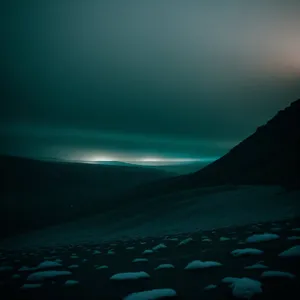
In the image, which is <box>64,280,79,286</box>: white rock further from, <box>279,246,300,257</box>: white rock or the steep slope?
the steep slope

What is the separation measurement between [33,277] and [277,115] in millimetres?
40081

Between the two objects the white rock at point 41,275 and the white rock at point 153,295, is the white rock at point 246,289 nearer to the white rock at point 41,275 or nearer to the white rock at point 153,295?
the white rock at point 153,295

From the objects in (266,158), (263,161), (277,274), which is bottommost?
(277,274)

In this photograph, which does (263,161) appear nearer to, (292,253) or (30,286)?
(292,253)

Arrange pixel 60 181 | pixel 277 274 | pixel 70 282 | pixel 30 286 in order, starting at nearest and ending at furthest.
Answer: pixel 277 274 → pixel 30 286 → pixel 70 282 → pixel 60 181

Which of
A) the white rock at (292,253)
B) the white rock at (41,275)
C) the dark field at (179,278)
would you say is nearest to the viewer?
the dark field at (179,278)

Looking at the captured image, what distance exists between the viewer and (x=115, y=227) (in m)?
19.2

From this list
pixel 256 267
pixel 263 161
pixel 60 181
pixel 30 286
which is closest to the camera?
pixel 256 267

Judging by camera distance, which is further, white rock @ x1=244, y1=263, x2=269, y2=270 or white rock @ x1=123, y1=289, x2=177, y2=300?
white rock @ x1=244, y1=263, x2=269, y2=270

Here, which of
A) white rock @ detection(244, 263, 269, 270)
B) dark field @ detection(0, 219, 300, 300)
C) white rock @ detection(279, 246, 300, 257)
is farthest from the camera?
white rock @ detection(279, 246, 300, 257)

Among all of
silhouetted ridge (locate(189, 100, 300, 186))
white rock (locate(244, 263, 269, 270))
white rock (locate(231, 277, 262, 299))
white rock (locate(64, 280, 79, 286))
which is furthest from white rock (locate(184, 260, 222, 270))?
silhouetted ridge (locate(189, 100, 300, 186))

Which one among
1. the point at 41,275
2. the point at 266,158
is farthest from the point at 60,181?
the point at 41,275

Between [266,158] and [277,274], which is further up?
[266,158]

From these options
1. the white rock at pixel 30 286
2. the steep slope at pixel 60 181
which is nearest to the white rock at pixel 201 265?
the white rock at pixel 30 286
